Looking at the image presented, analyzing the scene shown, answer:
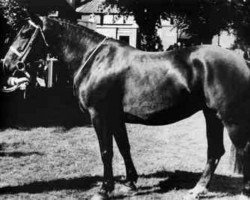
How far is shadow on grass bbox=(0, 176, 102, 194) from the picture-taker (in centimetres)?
532

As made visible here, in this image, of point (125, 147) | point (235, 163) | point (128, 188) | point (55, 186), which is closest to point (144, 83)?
point (125, 147)

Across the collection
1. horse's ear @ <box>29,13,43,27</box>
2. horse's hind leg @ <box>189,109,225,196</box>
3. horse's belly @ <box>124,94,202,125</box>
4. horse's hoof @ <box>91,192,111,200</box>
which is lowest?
horse's hoof @ <box>91,192,111,200</box>

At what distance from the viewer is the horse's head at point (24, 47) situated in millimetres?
5125

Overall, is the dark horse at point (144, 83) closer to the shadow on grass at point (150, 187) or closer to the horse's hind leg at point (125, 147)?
the horse's hind leg at point (125, 147)

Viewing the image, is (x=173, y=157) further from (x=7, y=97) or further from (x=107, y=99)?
(x=7, y=97)

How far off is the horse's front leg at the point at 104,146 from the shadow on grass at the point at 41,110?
191 inches

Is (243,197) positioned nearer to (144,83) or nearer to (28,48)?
(144,83)

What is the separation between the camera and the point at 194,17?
26984mm

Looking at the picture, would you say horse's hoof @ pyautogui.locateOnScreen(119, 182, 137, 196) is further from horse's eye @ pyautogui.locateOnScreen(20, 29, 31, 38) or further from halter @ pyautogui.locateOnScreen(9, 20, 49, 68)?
horse's eye @ pyautogui.locateOnScreen(20, 29, 31, 38)

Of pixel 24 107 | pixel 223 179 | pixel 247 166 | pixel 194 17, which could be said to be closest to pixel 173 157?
pixel 223 179

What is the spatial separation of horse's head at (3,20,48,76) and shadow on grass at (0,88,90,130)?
15.8 ft

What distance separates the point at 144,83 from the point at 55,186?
195cm

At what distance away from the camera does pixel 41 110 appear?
39.0ft

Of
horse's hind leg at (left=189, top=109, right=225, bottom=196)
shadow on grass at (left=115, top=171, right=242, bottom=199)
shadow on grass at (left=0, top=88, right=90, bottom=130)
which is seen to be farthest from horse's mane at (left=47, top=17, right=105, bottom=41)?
shadow on grass at (left=0, top=88, right=90, bottom=130)
